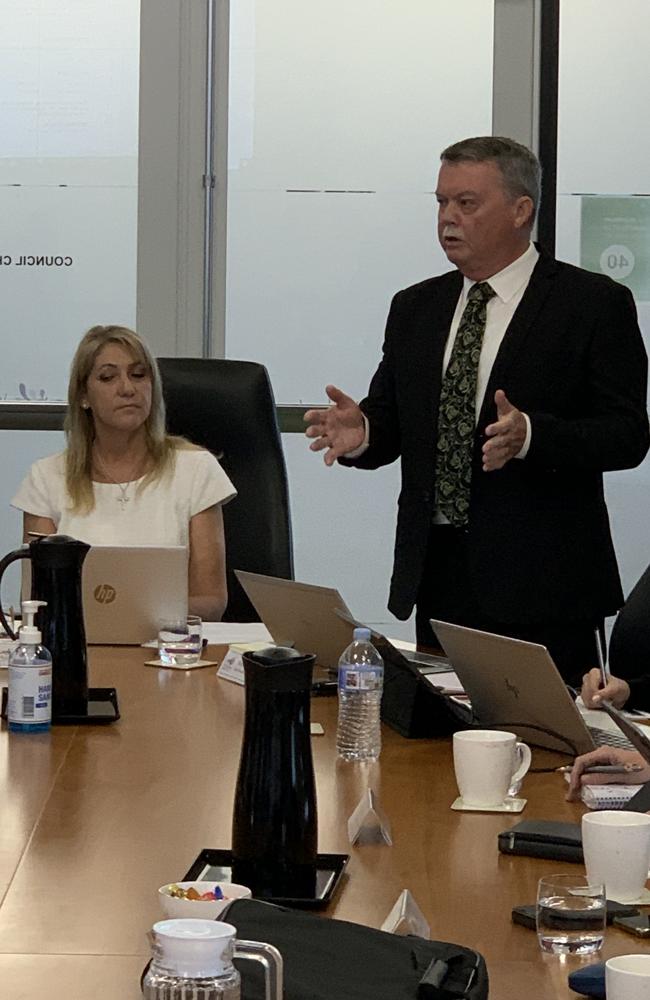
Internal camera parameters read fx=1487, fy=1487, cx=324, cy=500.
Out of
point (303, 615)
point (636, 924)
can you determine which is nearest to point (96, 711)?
point (303, 615)

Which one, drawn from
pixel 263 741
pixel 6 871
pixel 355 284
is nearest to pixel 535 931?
pixel 263 741

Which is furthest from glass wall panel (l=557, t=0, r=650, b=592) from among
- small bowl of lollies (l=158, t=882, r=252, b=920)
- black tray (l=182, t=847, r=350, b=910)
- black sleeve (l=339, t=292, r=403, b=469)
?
small bowl of lollies (l=158, t=882, r=252, b=920)

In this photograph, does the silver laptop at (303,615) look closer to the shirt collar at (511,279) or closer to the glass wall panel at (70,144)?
the shirt collar at (511,279)

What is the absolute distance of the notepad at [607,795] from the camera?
1808 millimetres

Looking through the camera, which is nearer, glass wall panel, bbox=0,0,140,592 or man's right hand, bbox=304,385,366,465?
man's right hand, bbox=304,385,366,465

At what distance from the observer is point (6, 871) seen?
5.06ft

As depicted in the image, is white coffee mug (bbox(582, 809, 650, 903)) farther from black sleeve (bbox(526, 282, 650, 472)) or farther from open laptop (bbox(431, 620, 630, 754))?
black sleeve (bbox(526, 282, 650, 472))

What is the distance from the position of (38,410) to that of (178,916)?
3828 millimetres

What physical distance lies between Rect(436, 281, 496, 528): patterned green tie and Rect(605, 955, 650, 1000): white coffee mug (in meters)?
2.19

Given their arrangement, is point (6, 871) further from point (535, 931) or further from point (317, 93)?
point (317, 93)

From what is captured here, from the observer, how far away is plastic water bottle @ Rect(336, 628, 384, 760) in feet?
6.90

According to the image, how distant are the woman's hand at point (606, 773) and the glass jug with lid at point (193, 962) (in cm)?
94

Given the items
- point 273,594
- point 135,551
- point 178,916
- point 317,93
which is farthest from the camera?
point 317,93

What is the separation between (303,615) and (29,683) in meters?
0.57
